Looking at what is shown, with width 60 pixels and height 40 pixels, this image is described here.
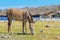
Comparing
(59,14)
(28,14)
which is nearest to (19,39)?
(28,14)

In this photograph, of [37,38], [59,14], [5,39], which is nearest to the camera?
[5,39]

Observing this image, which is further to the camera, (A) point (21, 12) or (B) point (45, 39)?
(A) point (21, 12)

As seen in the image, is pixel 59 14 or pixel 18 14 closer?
pixel 18 14

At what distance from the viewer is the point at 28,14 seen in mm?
20703

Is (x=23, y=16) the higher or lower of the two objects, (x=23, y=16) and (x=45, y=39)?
the higher

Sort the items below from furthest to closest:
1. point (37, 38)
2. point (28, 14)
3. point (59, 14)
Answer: point (59, 14)
point (28, 14)
point (37, 38)

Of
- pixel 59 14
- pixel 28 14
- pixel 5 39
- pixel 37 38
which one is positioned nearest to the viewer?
pixel 5 39

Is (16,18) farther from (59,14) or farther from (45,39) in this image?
(59,14)

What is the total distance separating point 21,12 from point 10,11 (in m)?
1.06

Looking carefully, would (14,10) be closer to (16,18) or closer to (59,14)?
(16,18)

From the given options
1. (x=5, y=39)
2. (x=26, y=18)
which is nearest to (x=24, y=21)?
(x=26, y=18)

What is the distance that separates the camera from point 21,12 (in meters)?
21.2

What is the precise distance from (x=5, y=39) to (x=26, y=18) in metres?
4.59

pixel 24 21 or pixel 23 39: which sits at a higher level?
pixel 24 21
